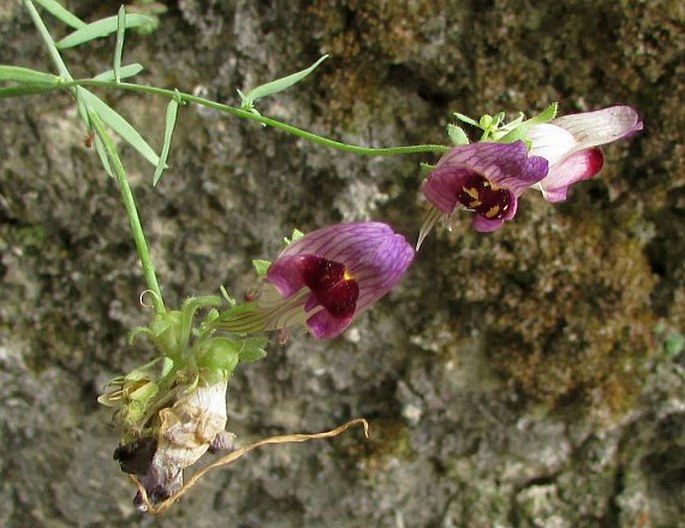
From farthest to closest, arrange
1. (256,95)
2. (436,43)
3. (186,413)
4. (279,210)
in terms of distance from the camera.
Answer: (279,210)
(436,43)
(256,95)
(186,413)

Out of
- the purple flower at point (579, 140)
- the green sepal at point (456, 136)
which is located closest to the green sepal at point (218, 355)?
the green sepal at point (456, 136)

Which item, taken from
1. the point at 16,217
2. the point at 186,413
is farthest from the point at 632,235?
the point at 16,217

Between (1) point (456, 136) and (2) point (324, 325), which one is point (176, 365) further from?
(1) point (456, 136)

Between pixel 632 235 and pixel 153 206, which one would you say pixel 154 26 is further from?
pixel 632 235

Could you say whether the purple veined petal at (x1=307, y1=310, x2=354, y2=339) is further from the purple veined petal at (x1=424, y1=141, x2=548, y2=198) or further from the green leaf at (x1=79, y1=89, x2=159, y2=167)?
the green leaf at (x1=79, y1=89, x2=159, y2=167)

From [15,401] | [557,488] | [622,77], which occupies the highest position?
[622,77]

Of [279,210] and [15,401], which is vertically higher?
[279,210]
